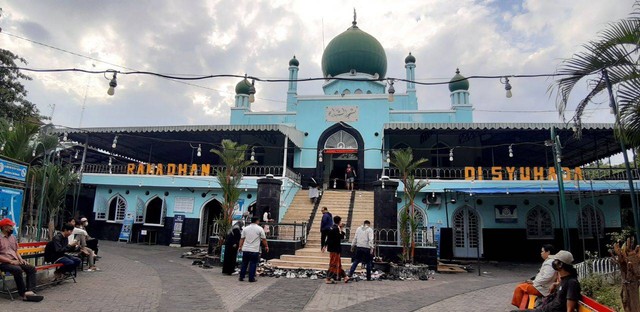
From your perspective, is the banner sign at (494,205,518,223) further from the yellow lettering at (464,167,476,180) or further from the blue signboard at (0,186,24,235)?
the blue signboard at (0,186,24,235)

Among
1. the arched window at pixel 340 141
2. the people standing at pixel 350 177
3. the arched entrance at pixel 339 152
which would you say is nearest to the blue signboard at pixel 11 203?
the arched entrance at pixel 339 152

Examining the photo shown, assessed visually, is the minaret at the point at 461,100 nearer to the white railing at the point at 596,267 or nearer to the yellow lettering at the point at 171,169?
the white railing at the point at 596,267

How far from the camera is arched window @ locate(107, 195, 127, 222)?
1951 centimetres

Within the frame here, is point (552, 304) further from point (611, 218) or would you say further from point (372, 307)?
point (611, 218)

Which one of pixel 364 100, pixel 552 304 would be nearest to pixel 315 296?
pixel 552 304

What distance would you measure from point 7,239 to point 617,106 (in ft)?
31.4

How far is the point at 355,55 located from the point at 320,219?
12634 millimetres

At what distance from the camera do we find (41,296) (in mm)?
6289

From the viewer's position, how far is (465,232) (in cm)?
1727

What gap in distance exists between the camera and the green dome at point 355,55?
2423 centimetres

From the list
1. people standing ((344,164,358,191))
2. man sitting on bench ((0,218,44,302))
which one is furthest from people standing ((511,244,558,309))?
people standing ((344,164,358,191))

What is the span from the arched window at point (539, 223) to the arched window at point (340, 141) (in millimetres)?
8779

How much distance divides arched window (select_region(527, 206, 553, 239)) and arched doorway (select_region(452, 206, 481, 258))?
2.06 metres

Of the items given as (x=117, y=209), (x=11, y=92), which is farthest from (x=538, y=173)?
(x=11, y=92)
